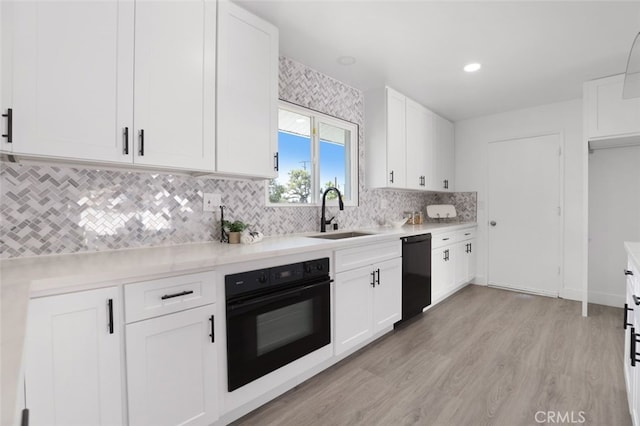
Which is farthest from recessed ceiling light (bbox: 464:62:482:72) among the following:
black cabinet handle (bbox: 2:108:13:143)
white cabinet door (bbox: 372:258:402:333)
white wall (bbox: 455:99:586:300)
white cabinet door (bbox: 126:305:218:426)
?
black cabinet handle (bbox: 2:108:13:143)

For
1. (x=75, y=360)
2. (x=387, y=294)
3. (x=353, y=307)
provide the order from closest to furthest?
→ (x=75, y=360) → (x=353, y=307) → (x=387, y=294)

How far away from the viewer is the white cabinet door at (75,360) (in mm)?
1127

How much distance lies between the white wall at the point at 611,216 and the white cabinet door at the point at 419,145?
6.16ft

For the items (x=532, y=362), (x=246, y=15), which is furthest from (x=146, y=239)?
(x=532, y=362)

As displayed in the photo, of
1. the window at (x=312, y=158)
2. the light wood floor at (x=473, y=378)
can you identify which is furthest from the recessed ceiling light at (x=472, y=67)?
the light wood floor at (x=473, y=378)

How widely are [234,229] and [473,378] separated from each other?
6.52 ft

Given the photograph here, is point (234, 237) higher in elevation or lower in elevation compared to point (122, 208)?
lower

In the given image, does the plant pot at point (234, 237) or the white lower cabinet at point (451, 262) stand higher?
the plant pot at point (234, 237)

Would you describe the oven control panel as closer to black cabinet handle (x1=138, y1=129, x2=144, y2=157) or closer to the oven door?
the oven door

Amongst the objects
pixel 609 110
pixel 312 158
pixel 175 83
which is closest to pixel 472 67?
pixel 609 110

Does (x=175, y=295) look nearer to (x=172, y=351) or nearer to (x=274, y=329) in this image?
(x=172, y=351)

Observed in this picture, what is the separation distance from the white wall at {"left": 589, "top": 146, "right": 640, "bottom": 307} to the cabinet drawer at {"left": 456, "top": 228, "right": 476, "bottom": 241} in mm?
1303

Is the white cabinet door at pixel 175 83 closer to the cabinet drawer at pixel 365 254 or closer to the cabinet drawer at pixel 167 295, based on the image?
the cabinet drawer at pixel 167 295

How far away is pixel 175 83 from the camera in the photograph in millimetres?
1724
